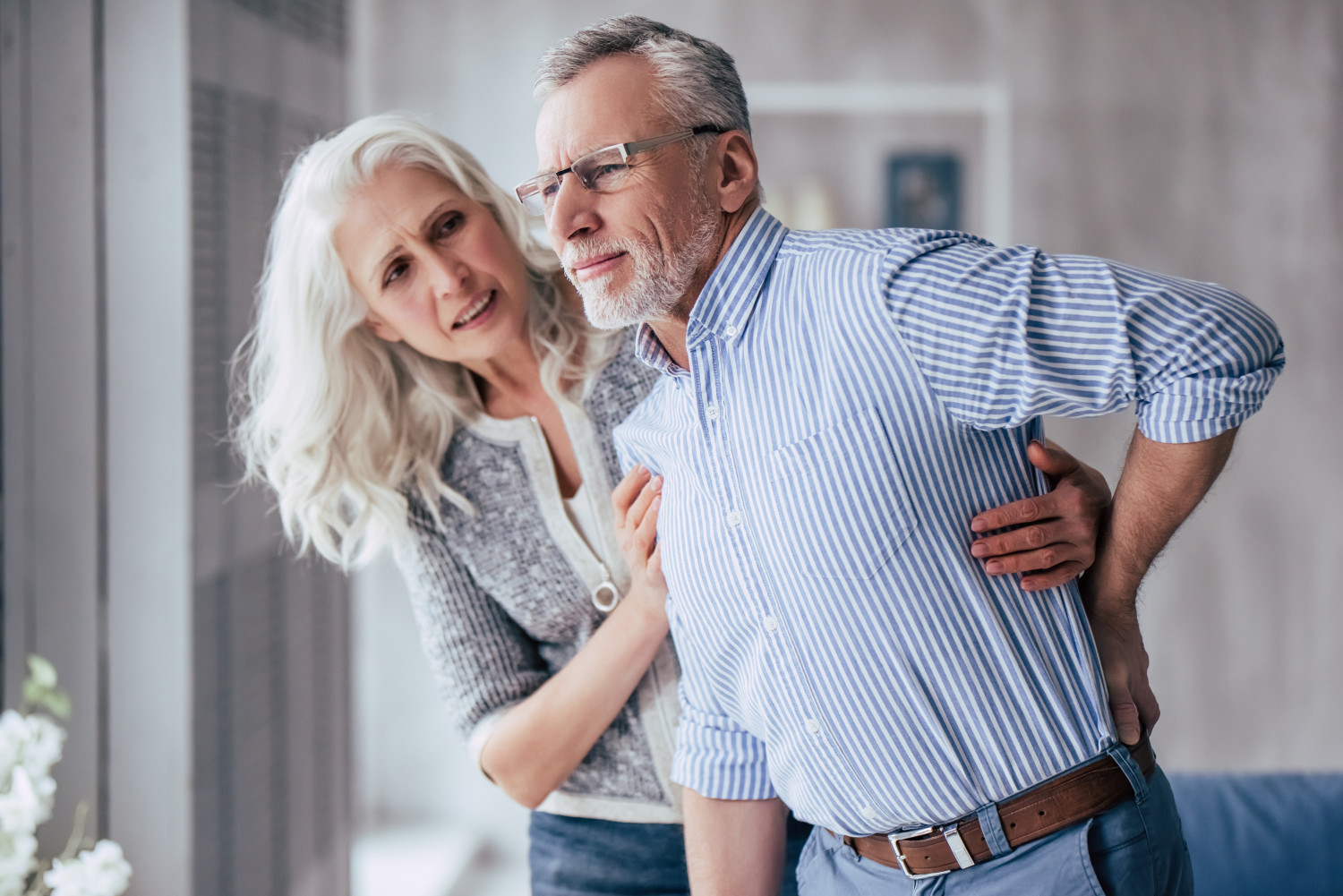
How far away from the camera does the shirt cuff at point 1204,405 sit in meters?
0.91

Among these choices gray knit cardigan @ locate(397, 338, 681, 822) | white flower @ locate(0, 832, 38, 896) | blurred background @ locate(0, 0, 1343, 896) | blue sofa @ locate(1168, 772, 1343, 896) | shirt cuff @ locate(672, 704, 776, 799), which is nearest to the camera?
shirt cuff @ locate(672, 704, 776, 799)

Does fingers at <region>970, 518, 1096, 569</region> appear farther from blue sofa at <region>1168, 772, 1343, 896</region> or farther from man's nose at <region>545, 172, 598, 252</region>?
blue sofa at <region>1168, 772, 1343, 896</region>

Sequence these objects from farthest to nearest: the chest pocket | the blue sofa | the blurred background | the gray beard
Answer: the blurred background
the blue sofa
the gray beard
the chest pocket

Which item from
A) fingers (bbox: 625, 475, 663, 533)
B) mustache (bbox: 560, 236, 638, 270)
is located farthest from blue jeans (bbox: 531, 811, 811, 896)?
mustache (bbox: 560, 236, 638, 270)

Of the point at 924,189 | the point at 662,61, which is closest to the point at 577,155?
the point at 662,61

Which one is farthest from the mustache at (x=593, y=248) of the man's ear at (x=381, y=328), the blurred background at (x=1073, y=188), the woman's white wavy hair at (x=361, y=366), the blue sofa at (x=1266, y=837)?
the blurred background at (x=1073, y=188)

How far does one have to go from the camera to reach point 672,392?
4.19 ft

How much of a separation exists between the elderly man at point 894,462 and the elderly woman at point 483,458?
0.34m

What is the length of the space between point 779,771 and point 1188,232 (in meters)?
3.41

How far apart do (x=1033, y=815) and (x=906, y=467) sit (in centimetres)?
38

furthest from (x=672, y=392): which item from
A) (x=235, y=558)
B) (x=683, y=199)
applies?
(x=235, y=558)

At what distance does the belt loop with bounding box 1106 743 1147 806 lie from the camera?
1.06 meters

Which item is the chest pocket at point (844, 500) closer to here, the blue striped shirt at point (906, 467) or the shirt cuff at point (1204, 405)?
the blue striped shirt at point (906, 467)

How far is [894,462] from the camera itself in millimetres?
1022
